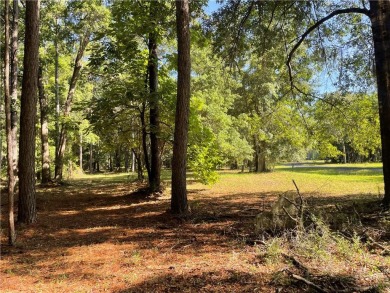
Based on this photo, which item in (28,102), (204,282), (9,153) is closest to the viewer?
(204,282)

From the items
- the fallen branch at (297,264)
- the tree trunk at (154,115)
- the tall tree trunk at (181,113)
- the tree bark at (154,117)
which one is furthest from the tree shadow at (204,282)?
the tree bark at (154,117)

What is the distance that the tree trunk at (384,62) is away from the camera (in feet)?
22.8

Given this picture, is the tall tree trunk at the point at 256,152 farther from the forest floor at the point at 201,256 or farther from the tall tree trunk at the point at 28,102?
the tall tree trunk at the point at 28,102

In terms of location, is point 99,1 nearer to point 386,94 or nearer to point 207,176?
point 207,176

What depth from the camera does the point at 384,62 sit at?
6996mm

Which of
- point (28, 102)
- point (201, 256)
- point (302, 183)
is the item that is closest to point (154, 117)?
point (28, 102)

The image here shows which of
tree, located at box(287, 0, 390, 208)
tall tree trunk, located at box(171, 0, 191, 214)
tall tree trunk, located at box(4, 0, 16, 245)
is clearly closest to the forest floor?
tall tree trunk, located at box(4, 0, 16, 245)

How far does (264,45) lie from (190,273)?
745 centimetres

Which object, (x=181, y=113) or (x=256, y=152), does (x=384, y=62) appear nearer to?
(x=181, y=113)

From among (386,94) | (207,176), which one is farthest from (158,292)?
(207,176)

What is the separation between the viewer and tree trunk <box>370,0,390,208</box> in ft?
22.8

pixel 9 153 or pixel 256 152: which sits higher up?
pixel 256 152

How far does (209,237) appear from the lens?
615 cm

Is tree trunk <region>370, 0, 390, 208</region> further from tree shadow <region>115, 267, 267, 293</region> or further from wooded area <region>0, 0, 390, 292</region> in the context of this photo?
tree shadow <region>115, 267, 267, 293</region>
